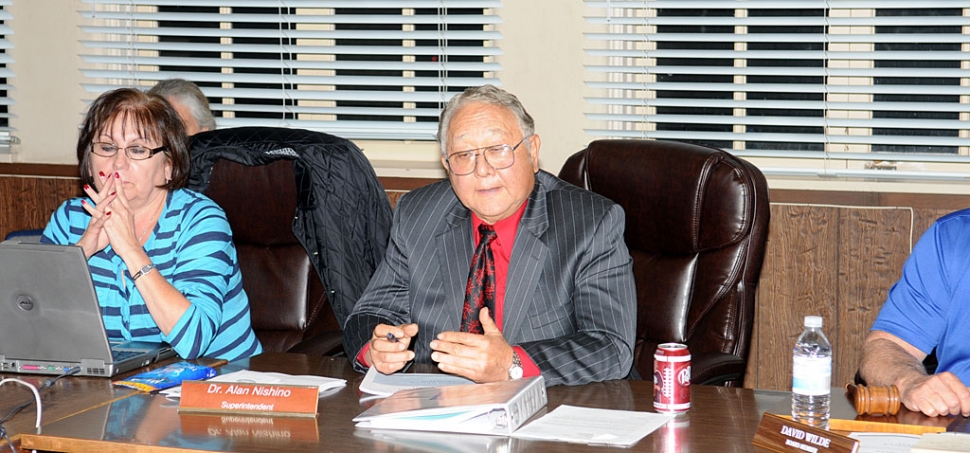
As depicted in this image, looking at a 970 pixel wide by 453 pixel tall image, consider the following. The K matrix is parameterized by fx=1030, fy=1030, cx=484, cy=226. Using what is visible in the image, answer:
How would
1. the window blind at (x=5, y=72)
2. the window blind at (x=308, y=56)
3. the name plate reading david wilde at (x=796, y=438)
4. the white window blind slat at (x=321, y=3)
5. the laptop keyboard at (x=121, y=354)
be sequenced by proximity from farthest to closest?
the window blind at (x=5, y=72), the window blind at (x=308, y=56), the white window blind slat at (x=321, y=3), the laptop keyboard at (x=121, y=354), the name plate reading david wilde at (x=796, y=438)

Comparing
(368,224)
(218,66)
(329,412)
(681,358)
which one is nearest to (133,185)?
(368,224)

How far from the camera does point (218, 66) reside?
13.8 ft

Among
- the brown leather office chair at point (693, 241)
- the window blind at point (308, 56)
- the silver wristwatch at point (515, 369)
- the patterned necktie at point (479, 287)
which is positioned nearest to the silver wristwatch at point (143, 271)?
the patterned necktie at point (479, 287)

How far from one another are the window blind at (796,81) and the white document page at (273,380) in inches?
76.9

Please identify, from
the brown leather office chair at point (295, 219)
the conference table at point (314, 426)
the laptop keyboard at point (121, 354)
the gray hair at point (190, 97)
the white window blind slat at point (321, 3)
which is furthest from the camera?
the white window blind slat at point (321, 3)

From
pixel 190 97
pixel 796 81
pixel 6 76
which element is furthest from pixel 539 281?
pixel 6 76

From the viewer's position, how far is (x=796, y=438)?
1.58 m

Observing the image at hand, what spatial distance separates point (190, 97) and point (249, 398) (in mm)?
2128

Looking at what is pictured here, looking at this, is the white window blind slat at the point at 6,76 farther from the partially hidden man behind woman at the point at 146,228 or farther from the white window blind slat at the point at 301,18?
the partially hidden man behind woman at the point at 146,228

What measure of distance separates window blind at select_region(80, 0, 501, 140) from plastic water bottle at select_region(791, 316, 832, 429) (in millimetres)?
2340

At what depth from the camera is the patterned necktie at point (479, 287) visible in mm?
2385

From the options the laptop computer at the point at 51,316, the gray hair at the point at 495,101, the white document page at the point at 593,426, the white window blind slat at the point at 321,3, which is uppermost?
the white window blind slat at the point at 321,3

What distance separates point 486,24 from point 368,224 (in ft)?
4.04

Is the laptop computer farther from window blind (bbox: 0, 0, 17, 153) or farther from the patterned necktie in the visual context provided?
window blind (bbox: 0, 0, 17, 153)
